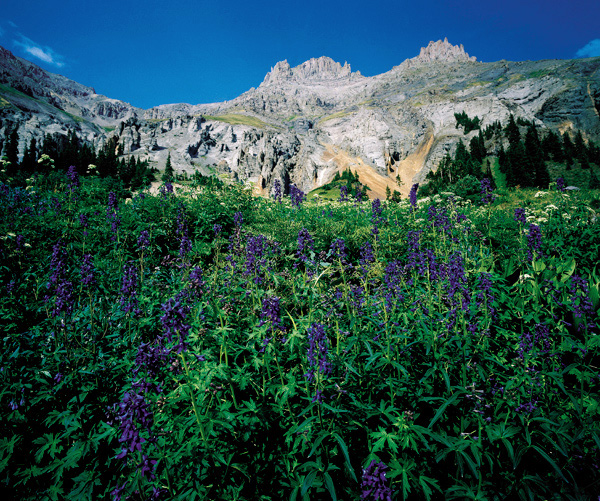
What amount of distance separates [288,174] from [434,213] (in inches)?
3497

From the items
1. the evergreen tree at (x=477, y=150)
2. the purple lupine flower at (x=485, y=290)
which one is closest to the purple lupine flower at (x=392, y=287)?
the purple lupine flower at (x=485, y=290)

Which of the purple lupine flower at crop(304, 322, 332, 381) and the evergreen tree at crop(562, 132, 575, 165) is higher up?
the evergreen tree at crop(562, 132, 575, 165)

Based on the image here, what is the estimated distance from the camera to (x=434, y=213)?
25.5 ft

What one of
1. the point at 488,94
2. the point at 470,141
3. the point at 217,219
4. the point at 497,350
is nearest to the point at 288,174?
the point at 470,141

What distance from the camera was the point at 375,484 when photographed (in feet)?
6.83

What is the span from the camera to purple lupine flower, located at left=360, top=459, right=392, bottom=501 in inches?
78.2

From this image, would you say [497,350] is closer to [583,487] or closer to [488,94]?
[583,487]

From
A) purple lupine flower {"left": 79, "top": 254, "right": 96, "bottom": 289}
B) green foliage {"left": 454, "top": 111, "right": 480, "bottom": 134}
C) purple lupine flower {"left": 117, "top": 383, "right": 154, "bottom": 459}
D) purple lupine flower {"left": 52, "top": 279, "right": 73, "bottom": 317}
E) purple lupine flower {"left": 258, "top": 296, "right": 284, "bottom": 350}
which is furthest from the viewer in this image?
green foliage {"left": 454, "top": 111, "right": 480, "bottom": 134}

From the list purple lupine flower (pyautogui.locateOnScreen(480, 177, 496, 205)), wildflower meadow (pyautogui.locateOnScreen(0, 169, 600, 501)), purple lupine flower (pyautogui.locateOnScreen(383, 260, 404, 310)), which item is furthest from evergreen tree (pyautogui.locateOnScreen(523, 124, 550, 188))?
wildflower meadow (pyautogui.locateOnScreen(0, 169, 600, 501))

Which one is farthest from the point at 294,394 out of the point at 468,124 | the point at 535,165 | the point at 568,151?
the point at 468,124

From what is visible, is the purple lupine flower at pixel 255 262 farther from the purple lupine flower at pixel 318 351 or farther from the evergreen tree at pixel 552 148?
the evergreen tree at pixel 552 148

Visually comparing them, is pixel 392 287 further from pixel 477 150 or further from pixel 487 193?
pixel 477 150

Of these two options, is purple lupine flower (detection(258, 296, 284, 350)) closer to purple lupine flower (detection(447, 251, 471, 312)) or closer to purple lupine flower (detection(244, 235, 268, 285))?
purple lupine flower (detection(244, 235, 268, 285))

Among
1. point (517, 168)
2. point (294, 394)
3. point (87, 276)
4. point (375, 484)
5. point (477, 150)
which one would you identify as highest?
point (477, 150)
